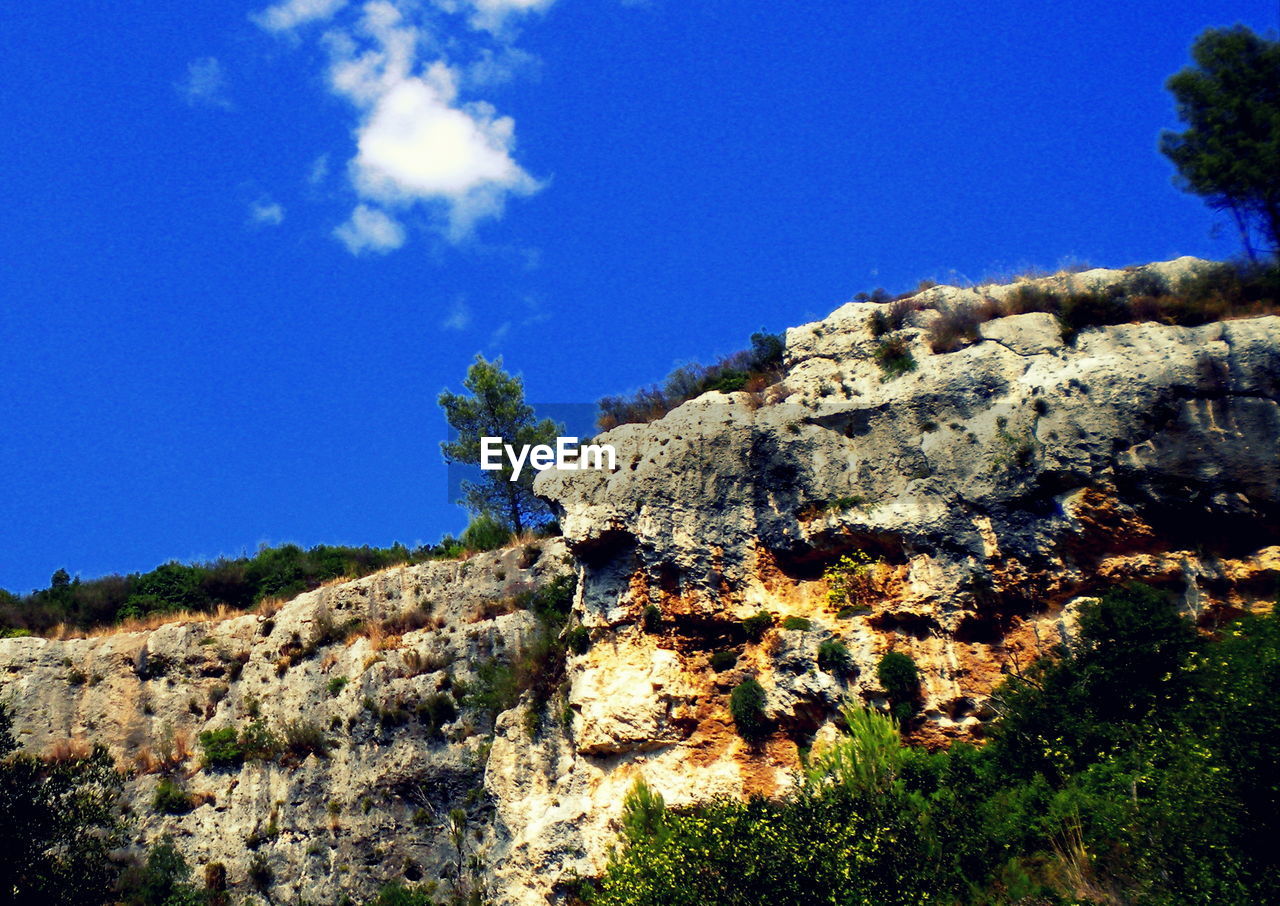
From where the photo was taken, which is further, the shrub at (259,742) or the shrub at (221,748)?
the shrub at (221,748)

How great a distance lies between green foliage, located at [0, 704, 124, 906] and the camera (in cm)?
2289

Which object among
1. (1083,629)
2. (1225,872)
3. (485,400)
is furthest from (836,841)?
(485,400)

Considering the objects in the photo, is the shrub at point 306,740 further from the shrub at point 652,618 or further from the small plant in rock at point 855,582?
the small plant in rock at point 855,582

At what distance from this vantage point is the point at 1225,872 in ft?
52.4

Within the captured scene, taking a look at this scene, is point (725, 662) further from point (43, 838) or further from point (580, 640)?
point (43, 838)

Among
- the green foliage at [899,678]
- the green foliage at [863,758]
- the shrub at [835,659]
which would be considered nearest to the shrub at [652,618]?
the shrub at [835,659]

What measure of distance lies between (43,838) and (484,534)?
65.4ft

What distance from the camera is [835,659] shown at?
24000 millimetres

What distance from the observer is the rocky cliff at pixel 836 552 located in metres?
23.2

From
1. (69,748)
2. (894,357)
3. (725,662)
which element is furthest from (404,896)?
(894,357)

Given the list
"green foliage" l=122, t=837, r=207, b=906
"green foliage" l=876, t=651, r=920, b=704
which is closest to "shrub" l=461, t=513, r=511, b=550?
"green foliage" l=122, t=837, r=207, b=906

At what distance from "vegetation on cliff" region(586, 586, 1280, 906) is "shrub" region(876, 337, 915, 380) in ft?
26.7

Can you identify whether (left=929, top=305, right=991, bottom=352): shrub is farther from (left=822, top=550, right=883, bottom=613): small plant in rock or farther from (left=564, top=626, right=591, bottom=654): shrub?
(left=564, top=626, right=591, bottom=654): shrub

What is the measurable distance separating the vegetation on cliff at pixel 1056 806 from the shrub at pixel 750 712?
5.17 ft
